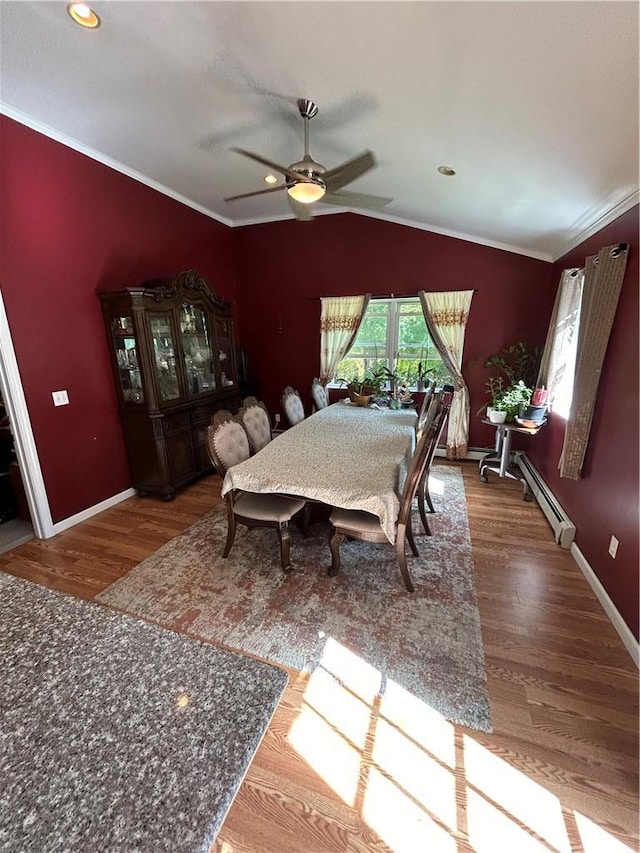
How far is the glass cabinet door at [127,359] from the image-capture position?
3.16m

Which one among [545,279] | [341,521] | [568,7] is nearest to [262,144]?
[568,7]

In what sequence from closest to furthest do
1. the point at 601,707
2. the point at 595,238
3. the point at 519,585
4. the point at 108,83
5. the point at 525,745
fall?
1. the point at 525,745
2. the point at 601,707
3. the point at 108,83
4. the point at 519,585
5. the point at 595,238

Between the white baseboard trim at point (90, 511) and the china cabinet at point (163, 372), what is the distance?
14 cm

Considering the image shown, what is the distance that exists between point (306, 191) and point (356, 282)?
2436 millimetres

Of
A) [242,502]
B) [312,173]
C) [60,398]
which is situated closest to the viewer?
[312,173]

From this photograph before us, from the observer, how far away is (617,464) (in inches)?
82.4

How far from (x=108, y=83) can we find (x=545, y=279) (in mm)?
4093

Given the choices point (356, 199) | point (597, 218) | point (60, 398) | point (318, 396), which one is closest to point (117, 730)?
point (356, 199)

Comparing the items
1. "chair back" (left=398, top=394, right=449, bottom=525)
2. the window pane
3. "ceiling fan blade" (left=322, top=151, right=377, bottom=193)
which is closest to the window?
the window pane

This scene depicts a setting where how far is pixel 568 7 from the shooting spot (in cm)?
118

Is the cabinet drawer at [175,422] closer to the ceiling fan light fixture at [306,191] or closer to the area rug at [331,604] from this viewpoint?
the area rug at [331,604]

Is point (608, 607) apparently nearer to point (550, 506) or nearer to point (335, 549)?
point (550, 506)

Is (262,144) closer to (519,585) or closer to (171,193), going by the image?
(171,193)

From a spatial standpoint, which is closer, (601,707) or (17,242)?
(601,707)
